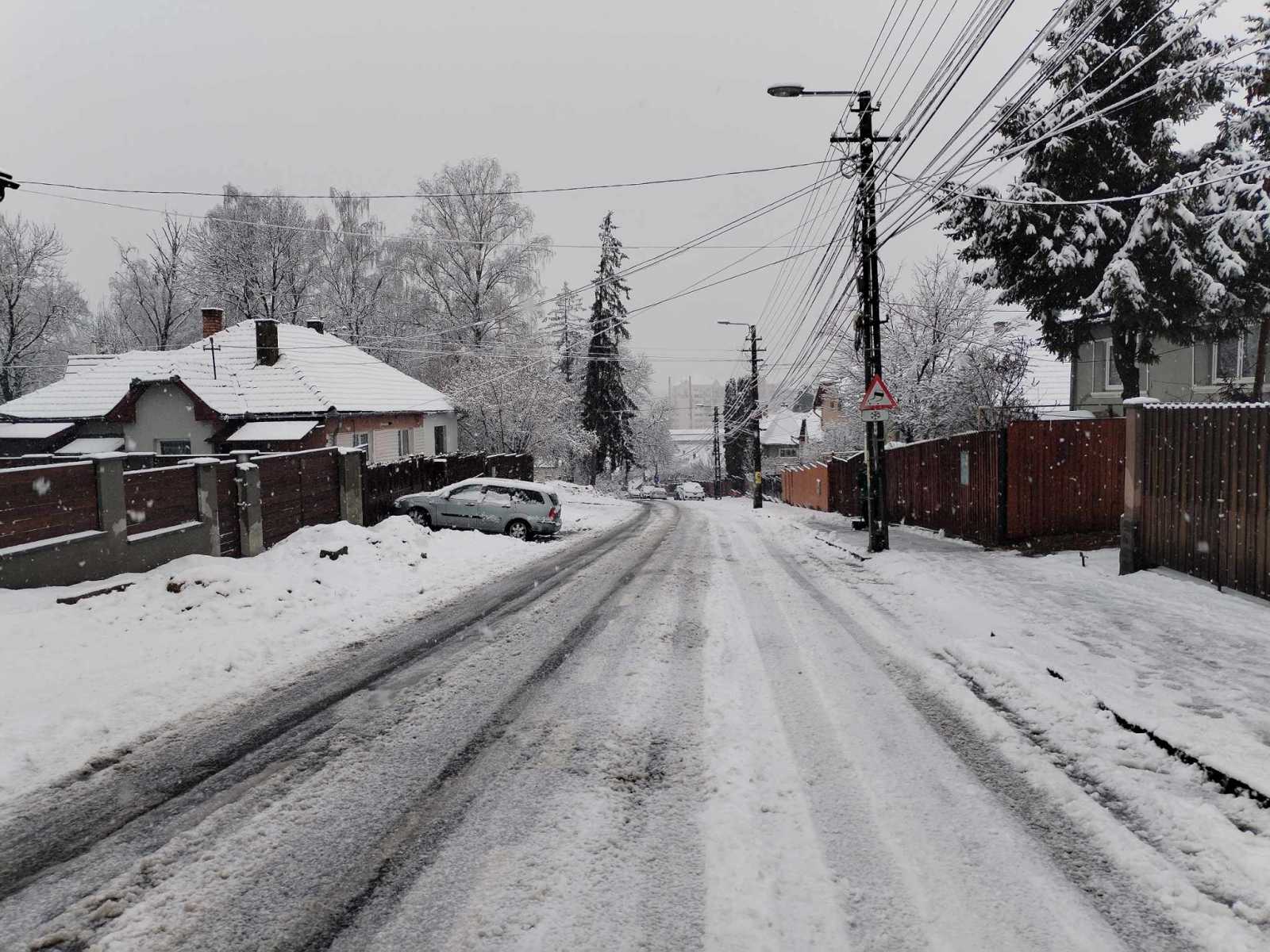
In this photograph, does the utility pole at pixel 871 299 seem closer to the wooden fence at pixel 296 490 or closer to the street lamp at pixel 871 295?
the street lamp at pixel 871 295

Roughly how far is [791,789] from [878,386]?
11.3m

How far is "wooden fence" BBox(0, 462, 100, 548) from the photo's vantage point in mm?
8188

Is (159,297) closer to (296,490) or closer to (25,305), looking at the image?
(25,305)

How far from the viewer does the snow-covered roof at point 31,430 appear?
23.7 meters

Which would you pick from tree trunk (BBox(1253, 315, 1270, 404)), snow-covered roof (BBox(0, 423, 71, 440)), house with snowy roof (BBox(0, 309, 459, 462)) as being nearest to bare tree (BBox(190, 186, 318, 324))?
house with snowy roof (BBox(0, 309, 459, 462))

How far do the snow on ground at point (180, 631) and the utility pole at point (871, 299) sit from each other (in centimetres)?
762

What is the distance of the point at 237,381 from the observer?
2577 cm

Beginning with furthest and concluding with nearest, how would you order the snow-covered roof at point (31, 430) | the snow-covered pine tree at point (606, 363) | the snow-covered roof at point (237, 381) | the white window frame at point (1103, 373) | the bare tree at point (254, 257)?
the snow-covered pine tree at point (606, 363) < the bare tree at point (254, 257) < the white window frame at point (1103, 373) < the snow-covered roof at point (237, 381) < the snow-covered roof at point (31, 430)

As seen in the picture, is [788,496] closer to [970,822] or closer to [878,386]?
[878,386]

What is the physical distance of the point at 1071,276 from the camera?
18.1 meters

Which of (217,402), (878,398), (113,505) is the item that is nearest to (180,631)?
(113,505)

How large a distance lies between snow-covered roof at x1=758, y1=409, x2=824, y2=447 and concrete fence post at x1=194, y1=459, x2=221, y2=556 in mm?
72622

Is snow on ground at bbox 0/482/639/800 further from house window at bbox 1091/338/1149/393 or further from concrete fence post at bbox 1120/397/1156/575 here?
house window at bbox 1091/338/1149/393

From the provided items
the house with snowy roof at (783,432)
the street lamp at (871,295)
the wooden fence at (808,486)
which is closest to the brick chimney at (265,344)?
the street lamp at (871,295)
